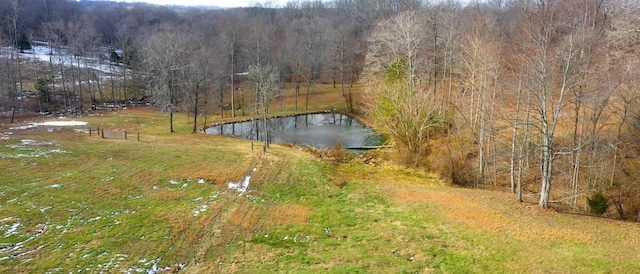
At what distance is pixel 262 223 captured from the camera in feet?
55.6

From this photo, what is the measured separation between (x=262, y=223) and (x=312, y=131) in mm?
27762

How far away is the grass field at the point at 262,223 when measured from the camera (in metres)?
13.2

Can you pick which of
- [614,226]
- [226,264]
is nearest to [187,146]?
[226,264]

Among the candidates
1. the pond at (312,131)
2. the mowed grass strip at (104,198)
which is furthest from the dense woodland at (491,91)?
the mowed grass strip at (104,198)

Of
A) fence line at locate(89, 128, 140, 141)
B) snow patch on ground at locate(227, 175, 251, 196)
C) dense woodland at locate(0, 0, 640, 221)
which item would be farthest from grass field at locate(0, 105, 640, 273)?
fence line at locate(89, 128, 140, 141)

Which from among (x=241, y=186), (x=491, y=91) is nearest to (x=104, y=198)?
(x=241, y=186)

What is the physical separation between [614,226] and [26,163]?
29.4 meters

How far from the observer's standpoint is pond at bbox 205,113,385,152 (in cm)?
3900

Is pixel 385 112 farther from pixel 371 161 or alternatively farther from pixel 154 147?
pixel 154 147

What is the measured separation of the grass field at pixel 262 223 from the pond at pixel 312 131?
12.9 m

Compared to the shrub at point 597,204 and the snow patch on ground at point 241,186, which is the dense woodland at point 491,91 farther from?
the snow patch on ground at point 241,186

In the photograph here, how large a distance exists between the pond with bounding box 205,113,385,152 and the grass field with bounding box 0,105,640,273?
12894 millimetres

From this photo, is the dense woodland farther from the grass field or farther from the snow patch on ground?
the snow patch on ground

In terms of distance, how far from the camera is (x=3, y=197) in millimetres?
17438
